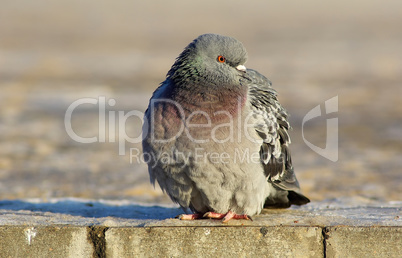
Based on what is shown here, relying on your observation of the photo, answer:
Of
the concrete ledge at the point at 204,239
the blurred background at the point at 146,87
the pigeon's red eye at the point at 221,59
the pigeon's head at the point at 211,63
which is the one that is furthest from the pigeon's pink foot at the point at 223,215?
the blurred background at the point at 146,87

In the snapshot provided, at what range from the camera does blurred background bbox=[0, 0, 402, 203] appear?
923 cm

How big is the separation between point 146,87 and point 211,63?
516 inches

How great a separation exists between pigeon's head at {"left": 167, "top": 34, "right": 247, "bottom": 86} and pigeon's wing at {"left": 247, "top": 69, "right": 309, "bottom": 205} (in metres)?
0.27

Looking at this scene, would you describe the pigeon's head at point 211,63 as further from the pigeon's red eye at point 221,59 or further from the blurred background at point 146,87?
the blurred background at point 146,87

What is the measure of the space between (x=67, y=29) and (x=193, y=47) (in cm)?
3330

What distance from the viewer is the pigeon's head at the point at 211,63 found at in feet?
17.1

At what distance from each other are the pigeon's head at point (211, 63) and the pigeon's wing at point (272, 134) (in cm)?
27

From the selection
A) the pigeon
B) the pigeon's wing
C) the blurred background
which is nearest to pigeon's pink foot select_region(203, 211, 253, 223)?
the pigeon

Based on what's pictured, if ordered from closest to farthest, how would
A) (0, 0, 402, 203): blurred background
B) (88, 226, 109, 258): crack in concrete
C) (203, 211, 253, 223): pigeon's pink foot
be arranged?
(88, 226, 109, 258): crack in concrete, (203, 211, 253, 223): pigeon's pink foot, (0, 0, 402, 203): blurred background

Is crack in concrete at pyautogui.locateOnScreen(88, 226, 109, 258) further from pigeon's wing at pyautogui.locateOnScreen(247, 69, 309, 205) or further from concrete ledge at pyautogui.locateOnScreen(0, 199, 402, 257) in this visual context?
pigeon's wing at pyautogui.locateOnScreen(247, 69, 309, 205)

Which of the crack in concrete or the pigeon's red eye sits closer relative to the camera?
the crack in concrete

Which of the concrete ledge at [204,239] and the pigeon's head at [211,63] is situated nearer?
the concrete ledge at [204,239]

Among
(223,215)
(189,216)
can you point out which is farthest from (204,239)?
(223,215)

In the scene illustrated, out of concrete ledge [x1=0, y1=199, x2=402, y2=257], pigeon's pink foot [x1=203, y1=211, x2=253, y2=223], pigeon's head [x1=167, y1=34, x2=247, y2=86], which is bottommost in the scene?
concrete ledge [x1=0, y1=199, x2=402, y2=257]
